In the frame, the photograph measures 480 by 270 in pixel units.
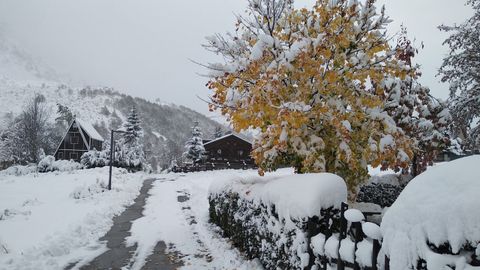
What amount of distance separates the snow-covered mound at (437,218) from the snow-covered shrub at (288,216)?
1.57 m

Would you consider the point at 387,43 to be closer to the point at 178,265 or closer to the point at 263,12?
the point at 263,12

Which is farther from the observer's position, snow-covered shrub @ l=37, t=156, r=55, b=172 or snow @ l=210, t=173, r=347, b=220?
snow-covered shrub @ l=37, t=156, r=55, b=172

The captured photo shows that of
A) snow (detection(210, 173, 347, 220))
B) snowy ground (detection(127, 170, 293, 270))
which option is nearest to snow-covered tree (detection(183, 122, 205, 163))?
snowy ground (detection(127, 170, 293, 270))

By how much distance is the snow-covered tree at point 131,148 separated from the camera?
50.4 metres

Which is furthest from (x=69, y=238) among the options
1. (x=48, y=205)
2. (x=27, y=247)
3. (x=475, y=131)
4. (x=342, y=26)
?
(x=475, y=131)

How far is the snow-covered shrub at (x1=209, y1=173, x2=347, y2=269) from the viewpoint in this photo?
458cm

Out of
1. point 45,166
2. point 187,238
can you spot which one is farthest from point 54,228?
point 45,166

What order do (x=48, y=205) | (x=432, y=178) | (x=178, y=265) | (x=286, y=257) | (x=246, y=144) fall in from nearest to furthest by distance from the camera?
1. (x=432, y=178)
2. (x=286, y=257)
3. (x=178, y=265)
4. (x=48, y=205)
5. (x=246, y=144)

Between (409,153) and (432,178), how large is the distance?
22.9ft

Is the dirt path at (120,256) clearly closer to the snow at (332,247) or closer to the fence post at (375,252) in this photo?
the snow at (332,247)

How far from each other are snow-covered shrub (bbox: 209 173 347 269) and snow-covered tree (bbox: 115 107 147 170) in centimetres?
4371

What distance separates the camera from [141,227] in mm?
11953

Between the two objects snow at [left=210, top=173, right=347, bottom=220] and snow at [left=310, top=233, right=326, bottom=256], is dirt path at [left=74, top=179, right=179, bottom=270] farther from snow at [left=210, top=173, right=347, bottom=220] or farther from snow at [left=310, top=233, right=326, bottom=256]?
snow at [left=310, top=233, right=326, bottom=256]

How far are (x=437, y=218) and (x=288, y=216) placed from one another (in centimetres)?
279
